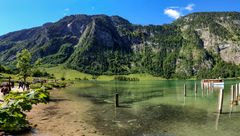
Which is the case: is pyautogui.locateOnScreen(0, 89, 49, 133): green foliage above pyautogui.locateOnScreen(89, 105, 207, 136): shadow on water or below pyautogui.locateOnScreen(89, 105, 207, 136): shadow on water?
above

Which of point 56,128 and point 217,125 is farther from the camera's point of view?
point 217,125

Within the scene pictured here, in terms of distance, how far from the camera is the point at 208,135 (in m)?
31.9

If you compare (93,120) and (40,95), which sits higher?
(40,95)

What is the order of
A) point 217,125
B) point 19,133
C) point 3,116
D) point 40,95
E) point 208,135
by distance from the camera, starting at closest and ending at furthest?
1. point 3,116
2. point 40,95
3. point 19,133
4. point 208,135
5. point 217,125

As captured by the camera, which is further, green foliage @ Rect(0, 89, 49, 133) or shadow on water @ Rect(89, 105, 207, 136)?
shadow on water @ Rect(89, 105, 207, 136)

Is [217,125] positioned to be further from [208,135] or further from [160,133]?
[160,133]

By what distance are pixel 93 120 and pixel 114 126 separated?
18.4ft

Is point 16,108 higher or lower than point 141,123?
higher

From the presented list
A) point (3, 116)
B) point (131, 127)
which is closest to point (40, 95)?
point (3, 116)

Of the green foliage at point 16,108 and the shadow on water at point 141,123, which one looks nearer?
the green foliage at point 16,108

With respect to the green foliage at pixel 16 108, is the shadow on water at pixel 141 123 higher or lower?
lower

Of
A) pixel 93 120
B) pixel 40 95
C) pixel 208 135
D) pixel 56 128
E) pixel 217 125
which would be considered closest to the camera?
pixel 40 95

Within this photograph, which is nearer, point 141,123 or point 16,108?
point 16,108

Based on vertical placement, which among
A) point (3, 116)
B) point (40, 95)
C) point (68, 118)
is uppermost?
point (40, 95)
